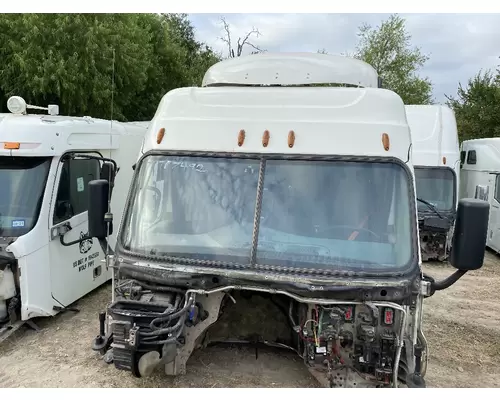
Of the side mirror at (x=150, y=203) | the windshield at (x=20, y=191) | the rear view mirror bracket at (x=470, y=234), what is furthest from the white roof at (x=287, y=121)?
the windshield at (x=20, y=191)

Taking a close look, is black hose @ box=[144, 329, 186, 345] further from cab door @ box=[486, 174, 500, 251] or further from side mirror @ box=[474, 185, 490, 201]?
side mirror @ box=[474, 185, 490, 201]

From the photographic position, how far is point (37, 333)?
6.25 m

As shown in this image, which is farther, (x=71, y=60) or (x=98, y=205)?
(x=71, y=60)

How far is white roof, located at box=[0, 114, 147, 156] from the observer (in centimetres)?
603

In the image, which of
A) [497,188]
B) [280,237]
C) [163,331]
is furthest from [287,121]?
[497,188]

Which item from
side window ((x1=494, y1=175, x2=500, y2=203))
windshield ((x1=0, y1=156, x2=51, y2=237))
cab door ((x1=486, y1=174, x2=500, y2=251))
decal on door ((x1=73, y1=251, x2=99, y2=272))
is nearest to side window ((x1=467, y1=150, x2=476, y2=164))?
cab door ((x1=486, y1=174, x2=500, y2=251))

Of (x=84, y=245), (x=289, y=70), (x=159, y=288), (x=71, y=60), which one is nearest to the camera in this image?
(x=159, y=288)

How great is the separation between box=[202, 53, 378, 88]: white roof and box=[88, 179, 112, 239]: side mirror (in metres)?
2.04

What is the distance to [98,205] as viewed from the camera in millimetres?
4547

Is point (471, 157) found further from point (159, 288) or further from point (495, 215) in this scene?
point (159, 288)

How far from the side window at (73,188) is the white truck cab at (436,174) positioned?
6.84 metres

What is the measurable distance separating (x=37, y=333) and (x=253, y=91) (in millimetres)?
3982

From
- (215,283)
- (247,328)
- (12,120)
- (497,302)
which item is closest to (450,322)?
(497,302)

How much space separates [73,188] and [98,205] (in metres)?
2.47
